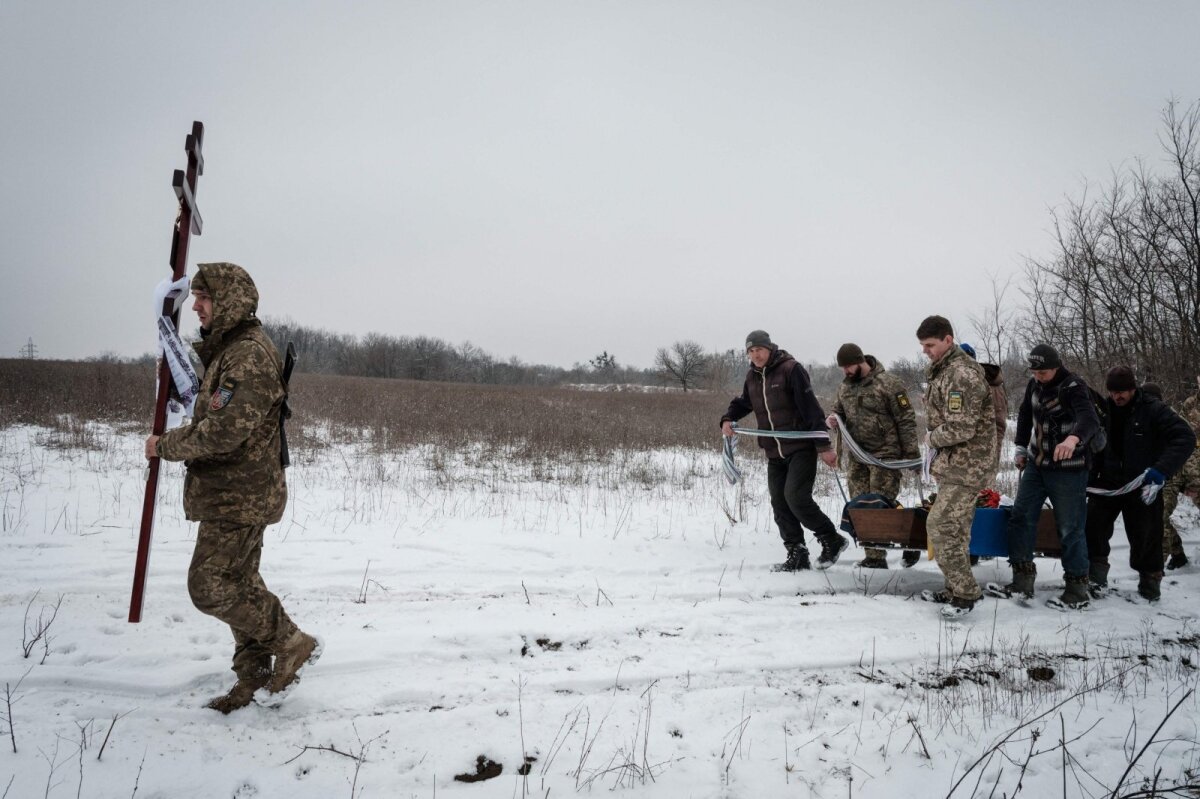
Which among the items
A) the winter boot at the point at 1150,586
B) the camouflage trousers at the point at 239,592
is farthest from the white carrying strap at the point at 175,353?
the winter boot at the point at 1150,586

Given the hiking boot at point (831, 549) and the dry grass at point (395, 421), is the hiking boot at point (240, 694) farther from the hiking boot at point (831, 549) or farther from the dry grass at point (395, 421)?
the dry grass at point (395, 421)

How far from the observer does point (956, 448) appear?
4387 mm

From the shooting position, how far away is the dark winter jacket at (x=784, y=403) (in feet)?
16.8

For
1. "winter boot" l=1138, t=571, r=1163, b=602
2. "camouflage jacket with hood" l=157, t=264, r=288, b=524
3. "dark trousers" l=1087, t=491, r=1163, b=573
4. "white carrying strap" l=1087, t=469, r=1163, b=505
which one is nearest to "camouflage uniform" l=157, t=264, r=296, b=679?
"camouflage jacket with hood" l=157, t=264, r=288, b=524

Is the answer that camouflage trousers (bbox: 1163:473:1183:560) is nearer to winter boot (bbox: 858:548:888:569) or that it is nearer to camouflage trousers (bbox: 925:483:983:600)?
winter boot (bbox: 858:548:888:569)

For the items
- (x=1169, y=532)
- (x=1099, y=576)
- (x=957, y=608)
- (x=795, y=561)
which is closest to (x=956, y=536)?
(x=957, y=608)

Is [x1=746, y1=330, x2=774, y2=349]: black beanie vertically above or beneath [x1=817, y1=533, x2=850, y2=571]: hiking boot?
above

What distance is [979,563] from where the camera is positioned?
579cm

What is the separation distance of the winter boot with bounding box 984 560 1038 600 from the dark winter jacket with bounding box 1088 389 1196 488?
112 cm

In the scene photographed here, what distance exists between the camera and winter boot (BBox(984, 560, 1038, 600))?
15.7 feet

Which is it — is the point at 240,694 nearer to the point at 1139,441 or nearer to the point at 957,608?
the point at 957,608

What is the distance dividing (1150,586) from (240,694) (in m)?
6.70

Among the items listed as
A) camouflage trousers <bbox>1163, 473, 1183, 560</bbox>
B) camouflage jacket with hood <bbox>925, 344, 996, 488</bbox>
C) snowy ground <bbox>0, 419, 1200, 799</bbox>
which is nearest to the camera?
snowy ground <bbox>0, 419, 1200, 799</bbox>

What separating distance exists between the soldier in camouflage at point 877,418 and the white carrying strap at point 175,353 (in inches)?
195
